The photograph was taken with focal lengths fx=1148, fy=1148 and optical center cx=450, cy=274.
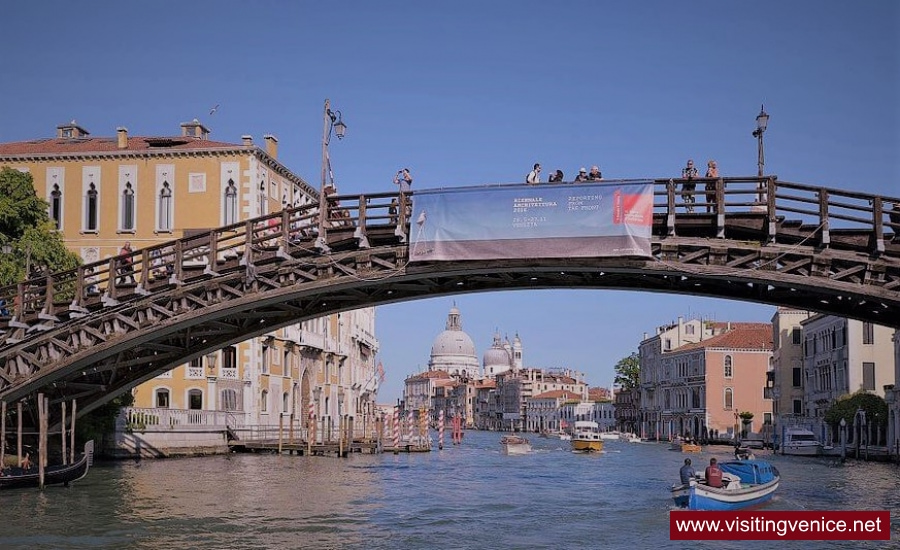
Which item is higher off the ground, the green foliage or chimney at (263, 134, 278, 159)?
chimney at (263, 134, 278, 159)

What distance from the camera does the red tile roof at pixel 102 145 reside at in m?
50.2

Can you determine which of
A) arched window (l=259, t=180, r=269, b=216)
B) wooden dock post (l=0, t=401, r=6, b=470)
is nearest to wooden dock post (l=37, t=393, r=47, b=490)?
wooden dock post (l=0, t=401, r=6, b=470)

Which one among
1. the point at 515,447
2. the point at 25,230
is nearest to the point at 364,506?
the point at 25,230

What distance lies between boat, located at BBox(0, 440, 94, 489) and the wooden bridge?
1883mm

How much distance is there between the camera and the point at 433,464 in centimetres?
4559

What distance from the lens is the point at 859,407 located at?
50438mm

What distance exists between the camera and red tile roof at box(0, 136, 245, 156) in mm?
50188

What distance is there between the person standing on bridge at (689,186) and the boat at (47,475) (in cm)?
1565

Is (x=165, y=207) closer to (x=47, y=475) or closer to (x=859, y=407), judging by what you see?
(x=47, y=475)

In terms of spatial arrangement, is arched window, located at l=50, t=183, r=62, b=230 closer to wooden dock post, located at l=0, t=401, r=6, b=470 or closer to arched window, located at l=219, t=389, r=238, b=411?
arched window, located at l=219, t=389, r=238, b=411

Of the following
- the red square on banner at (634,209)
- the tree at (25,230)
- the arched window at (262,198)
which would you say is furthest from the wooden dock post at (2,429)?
the arched window at (262,198)

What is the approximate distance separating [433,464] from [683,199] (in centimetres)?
2635

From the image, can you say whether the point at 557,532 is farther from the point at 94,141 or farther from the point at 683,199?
the point at 94,141

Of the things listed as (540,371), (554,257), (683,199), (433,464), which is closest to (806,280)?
(683,199)
